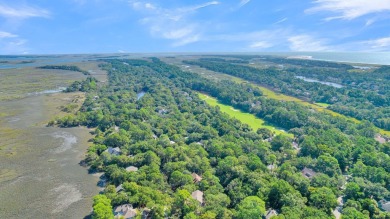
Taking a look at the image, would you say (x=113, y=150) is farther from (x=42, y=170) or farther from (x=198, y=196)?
(x=198, y=196)

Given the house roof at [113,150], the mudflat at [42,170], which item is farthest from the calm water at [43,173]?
the house roof at [113,150]

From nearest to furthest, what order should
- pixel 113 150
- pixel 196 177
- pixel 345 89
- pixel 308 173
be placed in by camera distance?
pixel 196 177, pixel 308 173, pixel 113 150, pixel 345 89

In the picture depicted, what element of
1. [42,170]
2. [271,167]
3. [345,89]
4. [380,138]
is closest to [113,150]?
[42,170]

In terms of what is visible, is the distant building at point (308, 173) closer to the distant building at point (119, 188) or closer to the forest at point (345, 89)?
the distant building at point (119, 188)

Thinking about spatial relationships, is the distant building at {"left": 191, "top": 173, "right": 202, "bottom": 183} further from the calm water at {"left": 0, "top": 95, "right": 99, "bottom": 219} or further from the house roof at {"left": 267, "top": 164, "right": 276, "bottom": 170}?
the calm water at {"left": 0, "top": 95, "right": 99, "bottom": 219}

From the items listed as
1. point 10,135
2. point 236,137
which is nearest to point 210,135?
point 236,137

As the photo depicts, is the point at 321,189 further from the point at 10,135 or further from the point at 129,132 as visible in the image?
the point at 10,135

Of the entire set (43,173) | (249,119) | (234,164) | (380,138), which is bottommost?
(43,173)
